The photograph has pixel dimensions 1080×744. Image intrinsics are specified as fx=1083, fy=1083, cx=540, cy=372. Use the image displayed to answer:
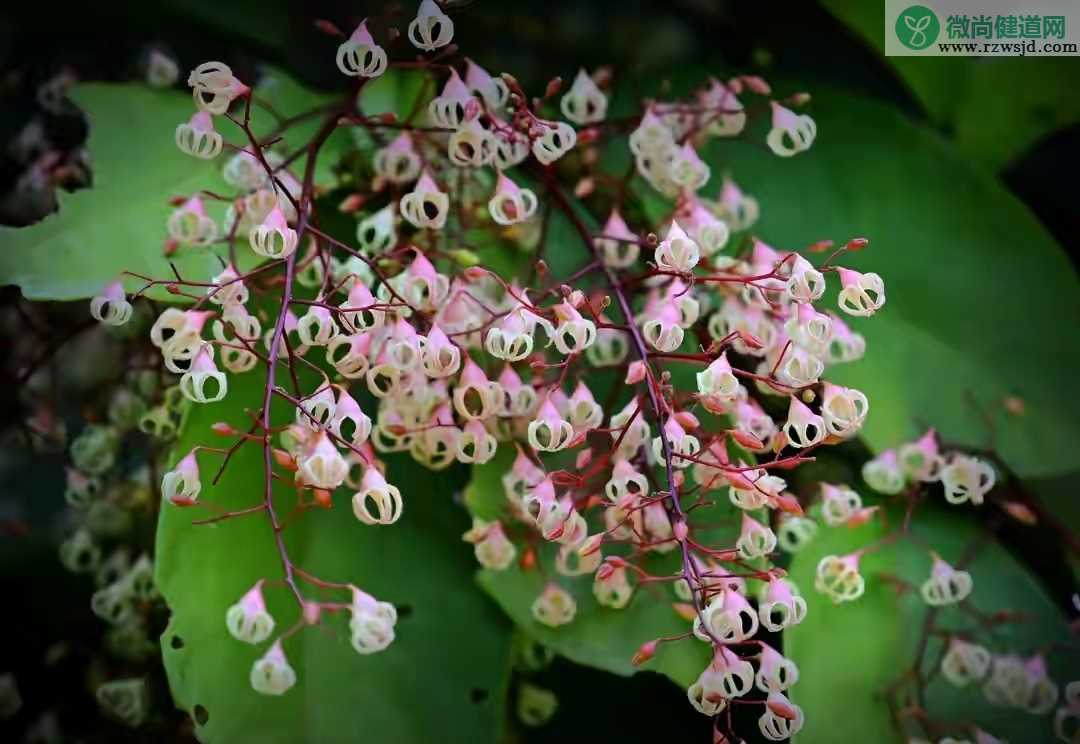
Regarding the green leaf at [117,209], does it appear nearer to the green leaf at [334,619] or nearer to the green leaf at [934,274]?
the green leaf at [334,619]

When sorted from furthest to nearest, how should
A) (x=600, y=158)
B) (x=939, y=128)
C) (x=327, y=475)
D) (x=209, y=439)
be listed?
(x=939, y=128) → (x=600, y=158) → (x=209, y=439) → (x=327, y=475)

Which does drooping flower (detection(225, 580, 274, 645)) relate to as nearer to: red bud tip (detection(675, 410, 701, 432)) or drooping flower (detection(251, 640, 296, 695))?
drooping flower (detection(251, 640, 296, 695))

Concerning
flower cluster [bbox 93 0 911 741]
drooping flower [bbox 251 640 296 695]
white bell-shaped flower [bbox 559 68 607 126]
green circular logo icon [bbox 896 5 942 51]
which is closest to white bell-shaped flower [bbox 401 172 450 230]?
flower cluster [bbox 93 0 911 741]

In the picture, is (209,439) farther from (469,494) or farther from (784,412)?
(784,412)

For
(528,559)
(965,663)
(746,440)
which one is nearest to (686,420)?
(746,440)

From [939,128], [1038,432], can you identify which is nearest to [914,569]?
[1038,432]
